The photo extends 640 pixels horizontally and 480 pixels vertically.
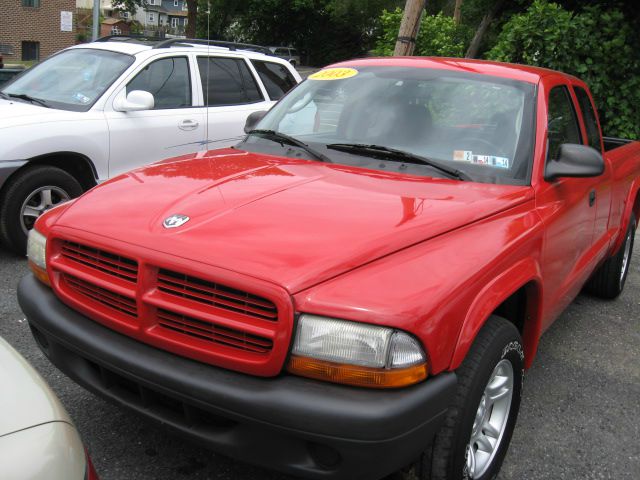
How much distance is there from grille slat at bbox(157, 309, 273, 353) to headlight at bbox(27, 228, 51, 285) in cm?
72

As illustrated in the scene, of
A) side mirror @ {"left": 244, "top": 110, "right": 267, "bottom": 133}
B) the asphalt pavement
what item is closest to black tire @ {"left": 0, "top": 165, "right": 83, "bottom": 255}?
the asphalt pavement

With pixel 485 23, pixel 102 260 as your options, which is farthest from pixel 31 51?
pixel 102 260

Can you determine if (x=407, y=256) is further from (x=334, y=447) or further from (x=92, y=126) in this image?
(x=92, y=126)

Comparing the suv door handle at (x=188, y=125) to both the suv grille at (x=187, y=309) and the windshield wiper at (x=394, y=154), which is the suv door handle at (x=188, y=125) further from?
the suv grille at (x=187, y=309)

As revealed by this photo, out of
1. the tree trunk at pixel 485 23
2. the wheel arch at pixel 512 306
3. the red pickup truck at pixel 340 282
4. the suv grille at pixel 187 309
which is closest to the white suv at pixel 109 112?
the red pickup truck at pixel 340 282

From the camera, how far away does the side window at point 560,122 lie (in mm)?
→ 3512

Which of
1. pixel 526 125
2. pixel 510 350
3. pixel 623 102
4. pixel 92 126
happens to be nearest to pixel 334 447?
pixel 510 350

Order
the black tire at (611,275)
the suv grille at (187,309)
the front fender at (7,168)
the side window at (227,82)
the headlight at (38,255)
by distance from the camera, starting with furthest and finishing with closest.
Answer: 1. the side window at (227,82)
2. the black tire at (611,275)
3. the front fender at (7,168)
4. the headlight at (38,255)
5. the suv grille at (187,309)

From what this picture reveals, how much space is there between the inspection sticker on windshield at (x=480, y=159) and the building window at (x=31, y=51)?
36.8 m

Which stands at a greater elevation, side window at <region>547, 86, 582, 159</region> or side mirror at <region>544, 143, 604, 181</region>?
side window at <region>547, 86, 582, 159</region>

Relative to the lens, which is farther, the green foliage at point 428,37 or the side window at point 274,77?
the green foliage at point 428,37

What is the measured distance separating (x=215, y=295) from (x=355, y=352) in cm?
51

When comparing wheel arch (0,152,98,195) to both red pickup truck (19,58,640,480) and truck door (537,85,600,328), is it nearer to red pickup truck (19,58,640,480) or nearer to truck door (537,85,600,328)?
red pickup truck (19,58,640,480)

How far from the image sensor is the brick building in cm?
3388
